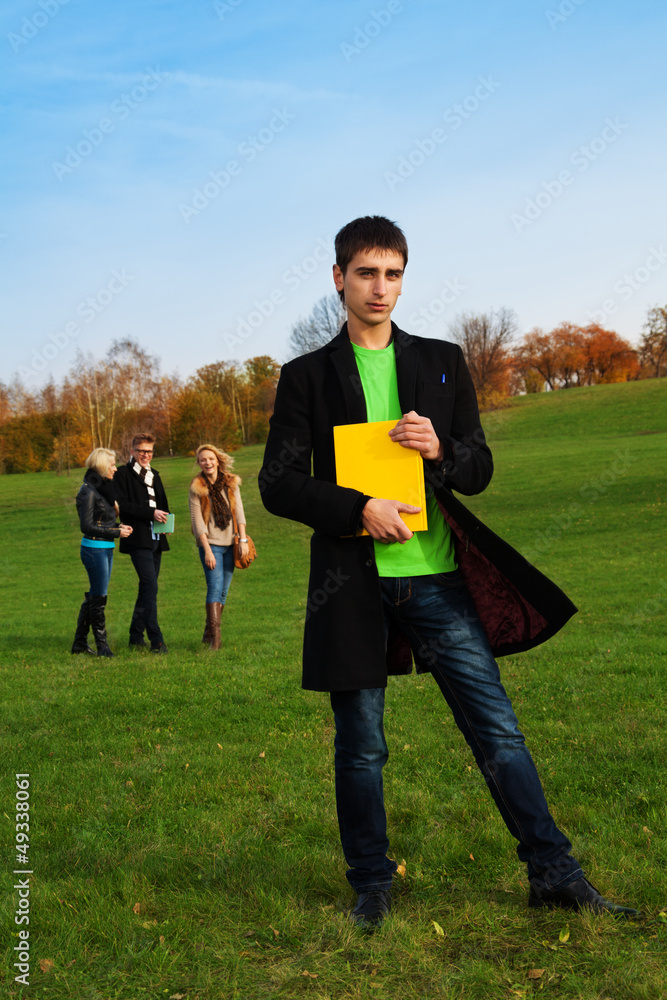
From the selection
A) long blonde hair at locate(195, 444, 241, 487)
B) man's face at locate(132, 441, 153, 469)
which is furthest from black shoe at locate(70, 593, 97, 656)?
long blonde hair at locate(195, 444, 241, 487)

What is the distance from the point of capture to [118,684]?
8.20 m

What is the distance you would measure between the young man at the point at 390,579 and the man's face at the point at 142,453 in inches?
290

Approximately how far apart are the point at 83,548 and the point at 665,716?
7.01 metres

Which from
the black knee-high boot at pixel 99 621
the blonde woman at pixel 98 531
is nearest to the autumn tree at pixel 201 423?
the blonde woman at pixel 98 531

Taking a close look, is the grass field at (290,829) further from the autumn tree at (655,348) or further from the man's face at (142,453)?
the autumn tree at (655,348)

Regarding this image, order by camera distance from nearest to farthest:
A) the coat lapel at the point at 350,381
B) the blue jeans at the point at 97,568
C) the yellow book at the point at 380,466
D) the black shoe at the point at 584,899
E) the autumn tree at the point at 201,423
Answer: the black shoe at the point at 584,899 → the yellow book at the point at 380,466 → the coat lapel at the point at 350,381 → the blue jeans at the point at 97,568 → the autumn tree at the point at 201,423

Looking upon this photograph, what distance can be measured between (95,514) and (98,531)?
8.3 inches

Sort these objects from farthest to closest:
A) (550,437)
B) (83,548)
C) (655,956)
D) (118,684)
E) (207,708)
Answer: (550,437) → (83,548) → (118,684) → (207,708) → (655,956)

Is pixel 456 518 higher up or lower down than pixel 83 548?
higher up

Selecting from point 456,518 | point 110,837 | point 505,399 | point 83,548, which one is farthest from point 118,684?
point 505,399

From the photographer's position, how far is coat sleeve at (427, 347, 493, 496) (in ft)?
11.0

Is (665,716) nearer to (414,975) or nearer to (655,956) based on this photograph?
(655,956)

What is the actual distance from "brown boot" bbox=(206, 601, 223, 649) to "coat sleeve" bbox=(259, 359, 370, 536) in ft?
22.4

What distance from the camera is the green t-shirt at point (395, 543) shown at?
3363 millimetres
